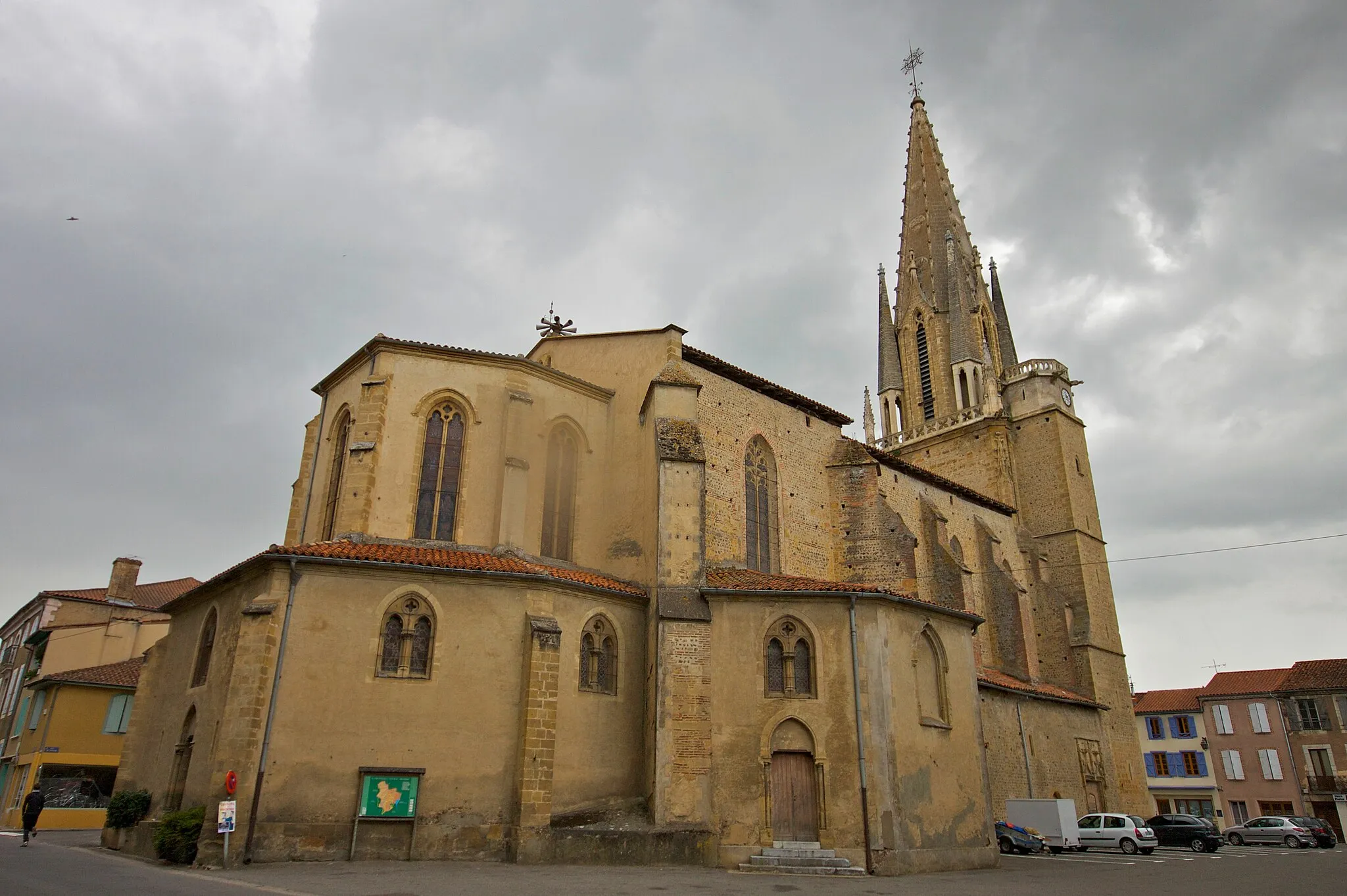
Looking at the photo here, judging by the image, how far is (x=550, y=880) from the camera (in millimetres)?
12227

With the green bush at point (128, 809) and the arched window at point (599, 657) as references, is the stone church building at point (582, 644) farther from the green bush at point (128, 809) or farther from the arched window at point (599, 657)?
the green bush at point (128, 809)

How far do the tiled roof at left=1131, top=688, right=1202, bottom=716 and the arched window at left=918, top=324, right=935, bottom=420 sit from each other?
21.5m

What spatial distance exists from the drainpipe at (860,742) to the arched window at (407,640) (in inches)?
320

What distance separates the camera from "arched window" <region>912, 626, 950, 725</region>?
696 inches

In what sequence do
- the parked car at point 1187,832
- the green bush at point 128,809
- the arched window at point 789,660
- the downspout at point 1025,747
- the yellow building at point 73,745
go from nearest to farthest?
1. the green bush at point 128,809
2. the arched window at point 789,660
3. the downspout at point 1025,747
4. the parked car at point 1187,832
5. the yellow building at point 73,745

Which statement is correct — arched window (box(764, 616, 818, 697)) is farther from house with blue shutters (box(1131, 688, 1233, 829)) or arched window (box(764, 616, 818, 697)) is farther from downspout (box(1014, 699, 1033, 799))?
house with blue shutters (box(1131, 688, 1233, 829))

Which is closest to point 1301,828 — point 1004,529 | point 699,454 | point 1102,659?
point 1102,659

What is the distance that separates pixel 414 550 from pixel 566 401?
19.3 feet

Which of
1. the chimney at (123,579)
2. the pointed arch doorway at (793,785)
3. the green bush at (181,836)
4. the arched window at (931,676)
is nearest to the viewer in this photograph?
the green bush at (181,836)

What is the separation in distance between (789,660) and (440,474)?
856 cm

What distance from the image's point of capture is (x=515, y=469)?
19.1 meters

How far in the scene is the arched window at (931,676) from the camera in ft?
58.0

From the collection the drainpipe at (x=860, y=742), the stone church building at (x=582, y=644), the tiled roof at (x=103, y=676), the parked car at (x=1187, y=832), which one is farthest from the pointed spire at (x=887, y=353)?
the tiled roof at (x=103, y=676)

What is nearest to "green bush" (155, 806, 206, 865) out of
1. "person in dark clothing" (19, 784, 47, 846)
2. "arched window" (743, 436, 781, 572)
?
"person in dark clothing" (19, 784, 47, 846)
